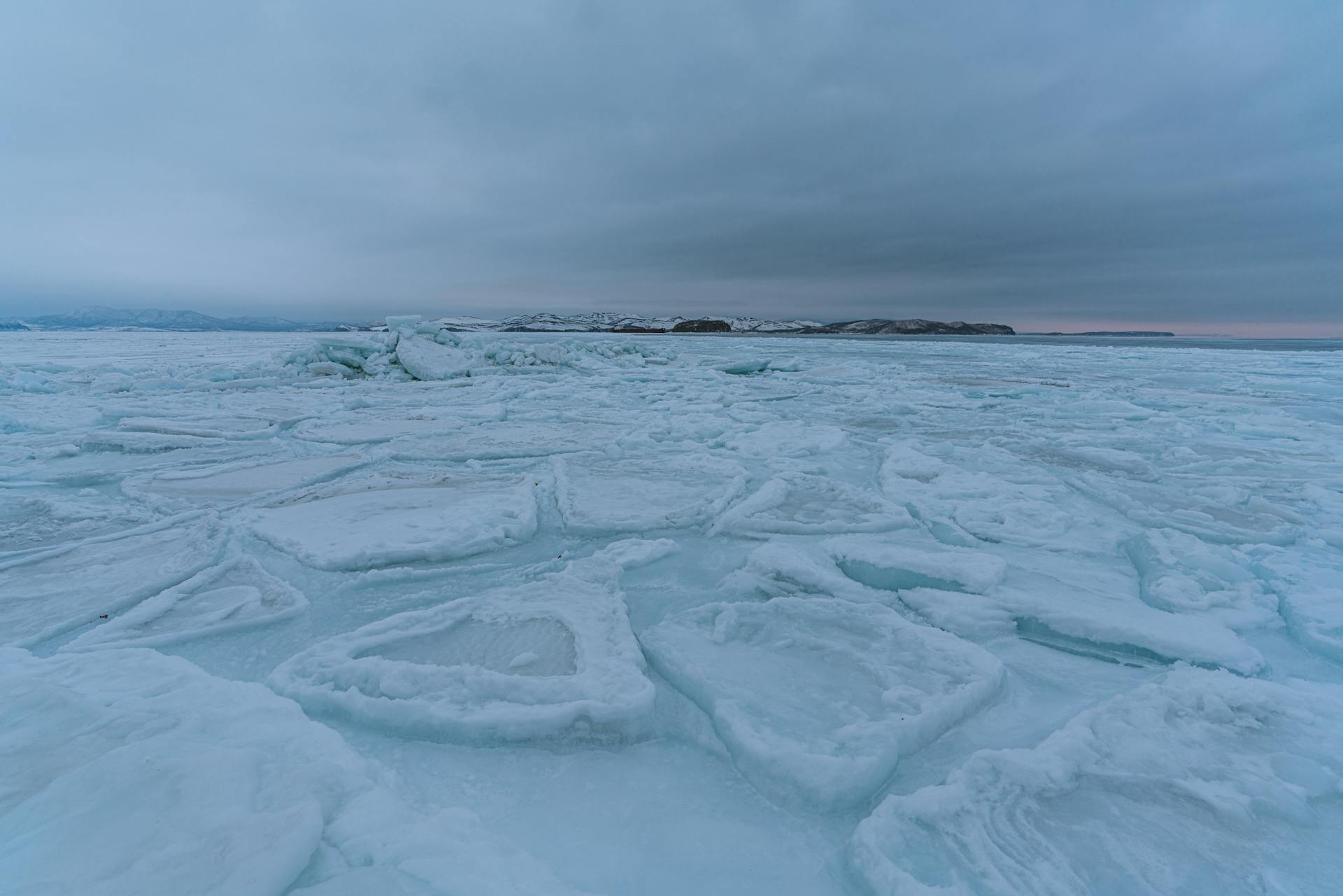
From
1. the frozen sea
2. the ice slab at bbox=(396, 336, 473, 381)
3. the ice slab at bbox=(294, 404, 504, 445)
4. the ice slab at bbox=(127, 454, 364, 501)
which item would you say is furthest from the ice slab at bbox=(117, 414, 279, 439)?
the ice slab at bbox=(396, 336, 473, 381)

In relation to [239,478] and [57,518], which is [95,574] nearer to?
[57,518]

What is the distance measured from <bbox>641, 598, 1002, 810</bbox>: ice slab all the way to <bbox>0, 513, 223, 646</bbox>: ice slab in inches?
73.7

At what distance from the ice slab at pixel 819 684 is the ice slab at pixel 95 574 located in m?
1.87

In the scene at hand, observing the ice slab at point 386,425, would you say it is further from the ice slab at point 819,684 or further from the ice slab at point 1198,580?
the ice slab at point 1198,580

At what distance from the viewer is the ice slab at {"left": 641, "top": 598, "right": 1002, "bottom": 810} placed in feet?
4.20

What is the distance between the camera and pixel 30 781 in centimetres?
115

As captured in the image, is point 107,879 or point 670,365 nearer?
point 107,879

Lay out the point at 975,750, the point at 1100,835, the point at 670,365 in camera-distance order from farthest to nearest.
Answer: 1. the point at 670,365
2. the point at 975,750
3. the point at 1100,835

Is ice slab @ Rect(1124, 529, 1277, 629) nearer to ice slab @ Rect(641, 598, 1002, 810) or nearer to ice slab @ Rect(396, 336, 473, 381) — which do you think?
ice slab @ Rect(641, 598, 1002, 810)

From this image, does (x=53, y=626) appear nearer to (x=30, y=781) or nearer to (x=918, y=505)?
(x=30, y=781)

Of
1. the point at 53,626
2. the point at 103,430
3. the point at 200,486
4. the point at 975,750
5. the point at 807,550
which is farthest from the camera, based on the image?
the point at 103,430

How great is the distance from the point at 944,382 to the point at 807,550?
954cm

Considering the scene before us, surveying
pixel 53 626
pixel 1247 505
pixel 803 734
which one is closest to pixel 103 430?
pixel 53 626

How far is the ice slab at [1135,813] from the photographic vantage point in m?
1.05
